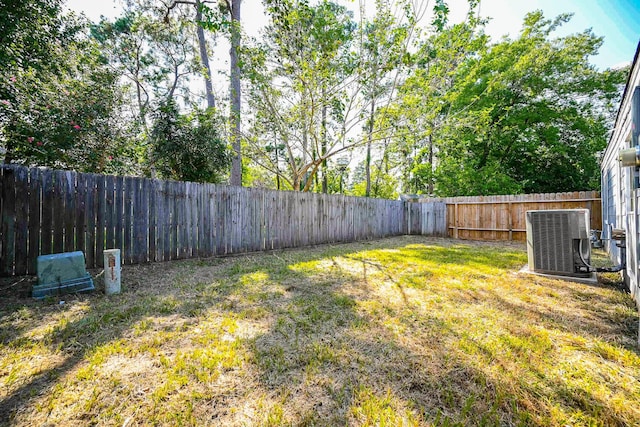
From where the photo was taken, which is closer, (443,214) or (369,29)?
(369,29)

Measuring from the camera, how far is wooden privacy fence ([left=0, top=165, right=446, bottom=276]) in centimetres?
300

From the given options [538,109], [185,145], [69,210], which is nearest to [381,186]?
[538,109]

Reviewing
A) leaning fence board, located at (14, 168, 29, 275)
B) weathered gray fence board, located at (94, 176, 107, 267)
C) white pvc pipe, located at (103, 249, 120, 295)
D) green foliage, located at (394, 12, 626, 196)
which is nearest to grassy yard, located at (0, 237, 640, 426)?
white pvc pipe, located at (103, 249, 120, 295)

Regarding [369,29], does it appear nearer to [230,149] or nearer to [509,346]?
[230,149]

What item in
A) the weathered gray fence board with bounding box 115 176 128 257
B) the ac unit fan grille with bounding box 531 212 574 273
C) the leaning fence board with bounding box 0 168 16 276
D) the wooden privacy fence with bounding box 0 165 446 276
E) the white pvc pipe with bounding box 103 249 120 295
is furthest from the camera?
the weathered gray fence board with bounding box 115 176 128 257

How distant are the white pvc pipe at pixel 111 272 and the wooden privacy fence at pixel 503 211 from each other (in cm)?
939

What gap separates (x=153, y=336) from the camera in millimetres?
1758

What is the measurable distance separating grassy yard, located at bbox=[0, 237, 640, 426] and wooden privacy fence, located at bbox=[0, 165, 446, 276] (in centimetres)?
113

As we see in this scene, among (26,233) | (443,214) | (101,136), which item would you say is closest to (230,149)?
(101,136)

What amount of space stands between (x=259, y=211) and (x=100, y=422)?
14.7 feet

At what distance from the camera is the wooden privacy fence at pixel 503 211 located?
6664mm

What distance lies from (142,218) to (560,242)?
598 centimetres

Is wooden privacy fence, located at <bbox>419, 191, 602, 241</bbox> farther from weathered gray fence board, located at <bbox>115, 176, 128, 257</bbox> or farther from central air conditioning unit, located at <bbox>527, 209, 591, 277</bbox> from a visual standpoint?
weathered gray fence board, located at <bbox>115, 176, 128, 257</bbox>

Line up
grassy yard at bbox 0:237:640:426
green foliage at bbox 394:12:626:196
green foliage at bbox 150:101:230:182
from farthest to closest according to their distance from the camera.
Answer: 1. green foliage at bbox 394:12:626:196
2. green foliage at bbox 150:101:230:182
3. grassy yard at bbox 0:237:640:426
